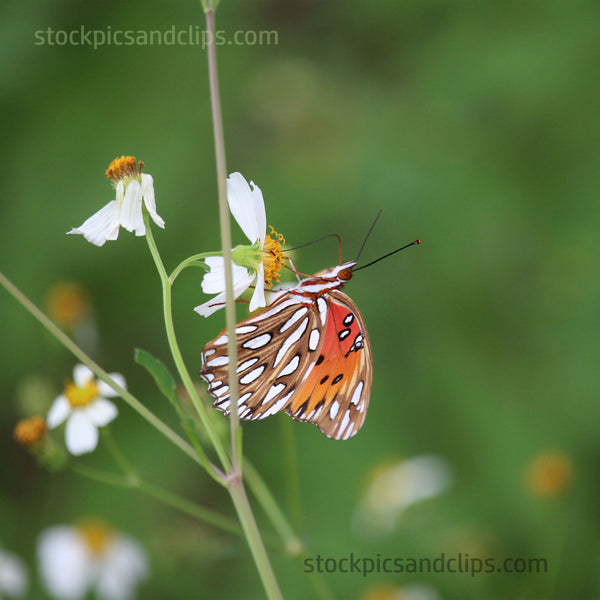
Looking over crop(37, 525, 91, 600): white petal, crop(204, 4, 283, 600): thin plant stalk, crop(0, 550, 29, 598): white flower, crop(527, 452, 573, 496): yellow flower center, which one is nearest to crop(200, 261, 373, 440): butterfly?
crop(204, 4, 283, 600): thin plant stalk

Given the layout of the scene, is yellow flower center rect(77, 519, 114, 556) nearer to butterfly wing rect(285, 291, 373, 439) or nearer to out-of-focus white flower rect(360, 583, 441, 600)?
out-of-focus white flower rect(360, 583, 441, 600)

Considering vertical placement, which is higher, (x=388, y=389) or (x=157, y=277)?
(x=157, y=277)

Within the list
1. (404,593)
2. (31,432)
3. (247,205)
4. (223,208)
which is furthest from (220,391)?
(404,593)

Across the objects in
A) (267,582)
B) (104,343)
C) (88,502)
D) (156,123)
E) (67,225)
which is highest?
(156,123)

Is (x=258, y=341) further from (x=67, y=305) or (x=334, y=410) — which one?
(x=67, y=305)

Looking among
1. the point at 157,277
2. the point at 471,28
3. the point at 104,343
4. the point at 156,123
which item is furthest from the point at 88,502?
the point at 471,28

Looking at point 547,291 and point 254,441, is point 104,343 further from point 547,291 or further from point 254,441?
point 547,291

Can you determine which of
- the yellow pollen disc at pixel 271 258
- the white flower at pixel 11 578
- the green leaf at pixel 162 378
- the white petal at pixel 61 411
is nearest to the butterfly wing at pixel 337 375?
the yellow pollen disc at pixel 271 258
